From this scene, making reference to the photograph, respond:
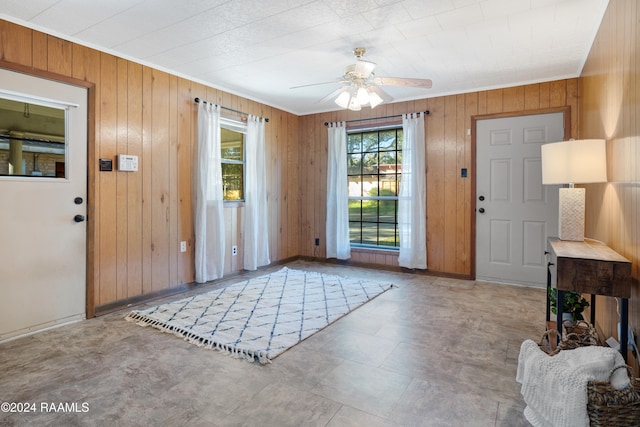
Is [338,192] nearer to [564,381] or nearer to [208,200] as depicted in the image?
[208,200]

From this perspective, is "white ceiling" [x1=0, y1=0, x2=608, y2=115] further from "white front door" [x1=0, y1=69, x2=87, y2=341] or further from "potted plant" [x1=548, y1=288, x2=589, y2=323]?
"potted plant" [x1=548, y1=288, x2=589, y2=323]

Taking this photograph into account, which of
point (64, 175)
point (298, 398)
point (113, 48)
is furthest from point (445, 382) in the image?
point (113, 48)

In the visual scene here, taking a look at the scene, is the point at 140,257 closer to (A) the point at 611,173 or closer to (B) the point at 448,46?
(B) the point at 448,46

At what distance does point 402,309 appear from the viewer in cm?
338

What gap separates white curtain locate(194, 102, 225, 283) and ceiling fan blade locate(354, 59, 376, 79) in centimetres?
203

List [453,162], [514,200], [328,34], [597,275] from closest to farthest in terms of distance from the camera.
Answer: [597,275] < [328,34] < [514,200] < [453,162]

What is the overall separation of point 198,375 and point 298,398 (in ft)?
2.21

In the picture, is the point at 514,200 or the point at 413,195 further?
the point at 413,195

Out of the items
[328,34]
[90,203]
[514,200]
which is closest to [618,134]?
[328,34]

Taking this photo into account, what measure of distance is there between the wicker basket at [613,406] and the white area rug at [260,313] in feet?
5.64

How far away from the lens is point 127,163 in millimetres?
3398

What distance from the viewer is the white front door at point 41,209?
2.66 meters

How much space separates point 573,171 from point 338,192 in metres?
3.42

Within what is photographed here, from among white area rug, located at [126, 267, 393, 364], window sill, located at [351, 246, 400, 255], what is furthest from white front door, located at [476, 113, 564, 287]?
white area rug, located at [126, 267, 393, 364]
